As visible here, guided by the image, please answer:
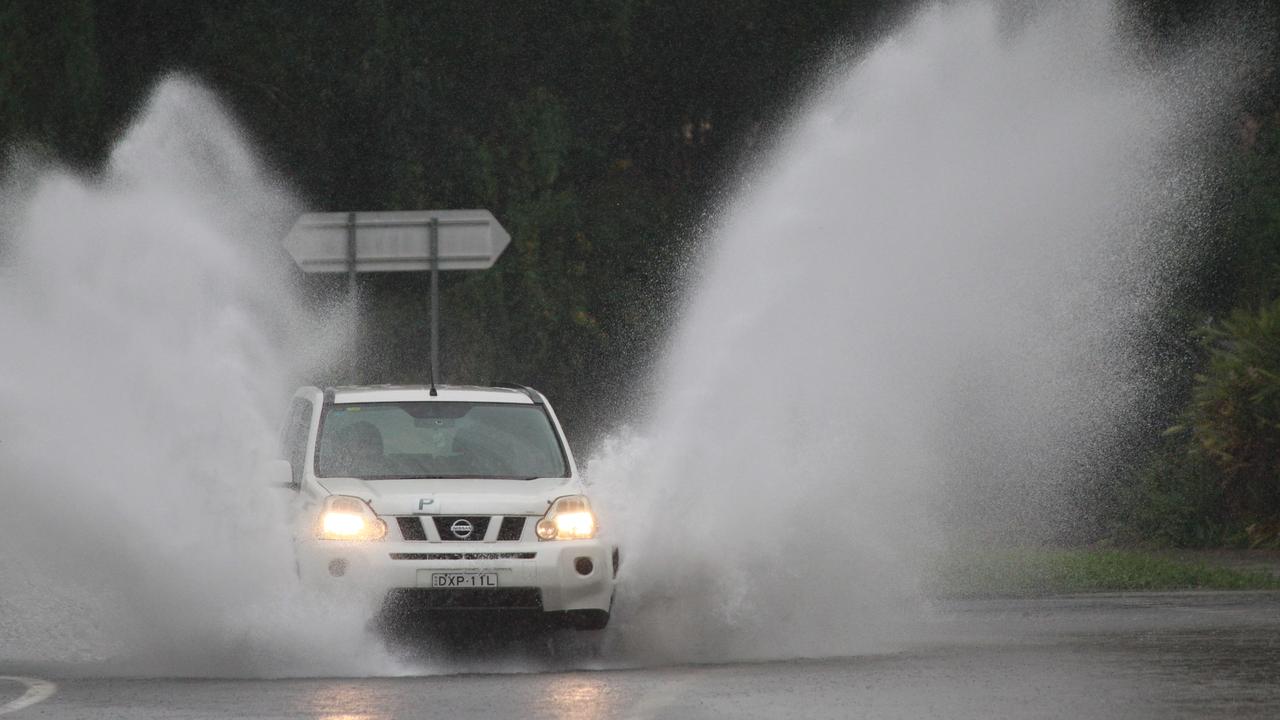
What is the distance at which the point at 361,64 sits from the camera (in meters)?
30.0

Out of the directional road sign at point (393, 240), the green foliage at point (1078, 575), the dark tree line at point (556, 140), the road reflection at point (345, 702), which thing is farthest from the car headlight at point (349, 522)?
the dark tree line at point (556, 140)

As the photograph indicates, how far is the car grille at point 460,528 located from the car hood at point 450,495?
0.03 m

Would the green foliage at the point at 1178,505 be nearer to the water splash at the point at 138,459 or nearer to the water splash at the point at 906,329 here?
the water splash at the point at 906,329

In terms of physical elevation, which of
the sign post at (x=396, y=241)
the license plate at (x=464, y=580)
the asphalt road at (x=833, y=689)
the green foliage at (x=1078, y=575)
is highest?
the sign post at (x=396, y=241)

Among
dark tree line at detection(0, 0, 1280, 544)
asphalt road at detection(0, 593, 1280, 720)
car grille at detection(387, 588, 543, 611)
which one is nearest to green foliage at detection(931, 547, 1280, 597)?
dark tree line at detection(0, 0, 1280, 544)

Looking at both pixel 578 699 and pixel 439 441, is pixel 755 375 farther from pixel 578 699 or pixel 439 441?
pixel 578 699

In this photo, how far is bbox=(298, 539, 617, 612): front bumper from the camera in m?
12.8

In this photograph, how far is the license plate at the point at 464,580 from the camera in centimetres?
1282

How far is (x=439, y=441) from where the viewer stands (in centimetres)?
→ 1459

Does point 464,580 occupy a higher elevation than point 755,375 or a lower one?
lower

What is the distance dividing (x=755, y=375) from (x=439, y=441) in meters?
3.21

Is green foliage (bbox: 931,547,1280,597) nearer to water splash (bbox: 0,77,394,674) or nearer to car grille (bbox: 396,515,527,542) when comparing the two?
water splash (bbox: 0,77,394,674)

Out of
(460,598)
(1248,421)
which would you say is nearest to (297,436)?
(460,598)

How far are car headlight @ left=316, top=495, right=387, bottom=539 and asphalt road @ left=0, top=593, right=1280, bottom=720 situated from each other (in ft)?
3.20
